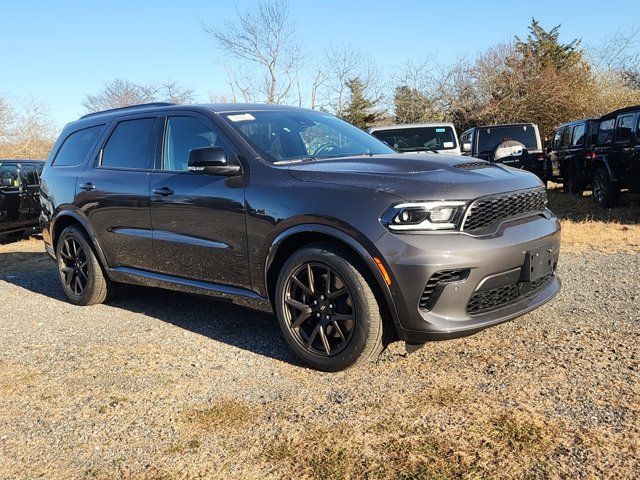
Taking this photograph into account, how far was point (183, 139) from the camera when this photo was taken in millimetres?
4367

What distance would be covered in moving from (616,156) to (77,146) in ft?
29.1

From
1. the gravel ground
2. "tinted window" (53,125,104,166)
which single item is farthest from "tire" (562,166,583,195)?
"tinted window" (53,125,104,166)

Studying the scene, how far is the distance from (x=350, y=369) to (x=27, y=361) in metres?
2.35

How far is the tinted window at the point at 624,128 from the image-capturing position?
9.56 m

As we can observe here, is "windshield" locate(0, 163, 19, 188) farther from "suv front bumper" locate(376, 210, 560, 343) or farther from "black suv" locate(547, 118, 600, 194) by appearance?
"black suv" locate(547, 118, 600, 194)

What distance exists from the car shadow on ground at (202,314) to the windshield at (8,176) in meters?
3.25

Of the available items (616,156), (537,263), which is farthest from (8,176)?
(616,156)

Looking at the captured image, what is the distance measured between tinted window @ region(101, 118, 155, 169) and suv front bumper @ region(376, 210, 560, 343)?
8.16 feet

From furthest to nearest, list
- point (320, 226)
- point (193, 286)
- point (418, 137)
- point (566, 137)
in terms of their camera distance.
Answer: point (566, 137) → point (418, 137) → point (193, 286) → point (320, 226)

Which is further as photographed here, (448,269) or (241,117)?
(241,117)

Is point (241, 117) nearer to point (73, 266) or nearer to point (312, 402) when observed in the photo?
point (312, 402)

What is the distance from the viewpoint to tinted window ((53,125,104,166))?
5.31 metres

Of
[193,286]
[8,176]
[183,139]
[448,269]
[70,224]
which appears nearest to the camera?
[448,269]

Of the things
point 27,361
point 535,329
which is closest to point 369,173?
point 535,329
